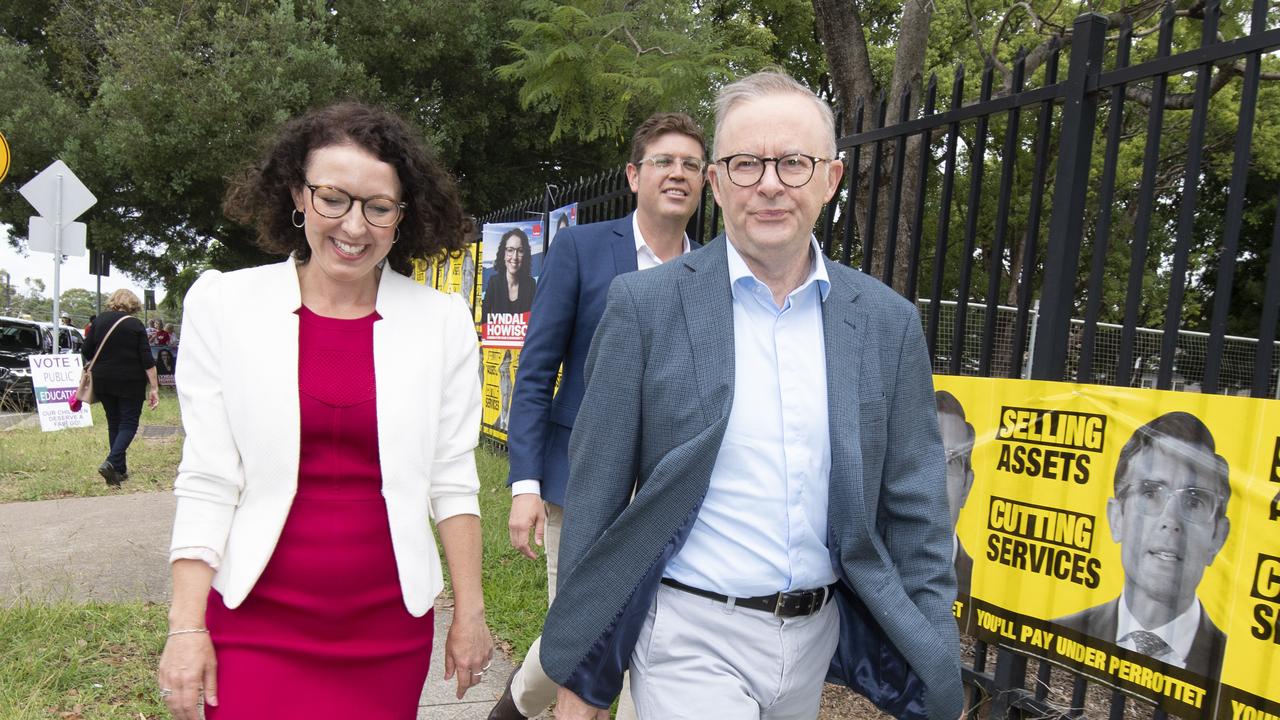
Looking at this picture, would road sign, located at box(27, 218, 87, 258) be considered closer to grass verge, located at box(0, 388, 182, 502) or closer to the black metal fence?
grass verge, located at box(0, 388, 182, 502)

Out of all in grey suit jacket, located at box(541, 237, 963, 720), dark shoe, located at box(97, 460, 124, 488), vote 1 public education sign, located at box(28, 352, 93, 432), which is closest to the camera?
grey suit jacket, located at box(541, 237, 963, 720)

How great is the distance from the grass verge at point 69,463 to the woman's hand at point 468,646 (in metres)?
7.24

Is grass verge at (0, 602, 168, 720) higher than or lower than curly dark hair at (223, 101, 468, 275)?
lower

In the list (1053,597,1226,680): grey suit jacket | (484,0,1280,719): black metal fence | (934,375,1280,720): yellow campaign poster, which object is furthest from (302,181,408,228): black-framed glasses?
(1053,597,1226,680): grey suit jacket

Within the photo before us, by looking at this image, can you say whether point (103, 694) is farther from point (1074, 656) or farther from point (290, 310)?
point (1074, 656)

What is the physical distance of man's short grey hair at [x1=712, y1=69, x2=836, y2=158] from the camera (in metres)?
2.07

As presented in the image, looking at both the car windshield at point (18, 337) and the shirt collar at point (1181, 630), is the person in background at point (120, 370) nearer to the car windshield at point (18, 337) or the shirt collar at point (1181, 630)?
the shirt collar at point (1181, 630)

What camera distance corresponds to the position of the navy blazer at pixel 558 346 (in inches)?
128

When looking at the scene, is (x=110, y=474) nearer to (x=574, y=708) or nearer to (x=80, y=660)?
(x=80, y=660)

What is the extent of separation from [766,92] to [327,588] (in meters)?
1.52

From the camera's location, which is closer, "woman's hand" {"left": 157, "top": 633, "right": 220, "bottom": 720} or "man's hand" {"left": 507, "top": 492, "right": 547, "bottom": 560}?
"woman's hand" {"left": 157, "top": 633, "right": 220, "bottom": 720}

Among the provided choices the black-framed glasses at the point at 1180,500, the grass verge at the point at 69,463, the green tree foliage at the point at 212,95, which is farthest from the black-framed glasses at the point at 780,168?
the green tree foliage at the point at 212,95

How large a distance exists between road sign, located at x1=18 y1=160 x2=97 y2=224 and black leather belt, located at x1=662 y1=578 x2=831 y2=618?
403 inches

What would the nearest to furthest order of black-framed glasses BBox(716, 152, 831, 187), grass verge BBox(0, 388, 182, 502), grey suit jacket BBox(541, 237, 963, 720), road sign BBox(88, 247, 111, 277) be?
grey suit jacket BBox(541, 237, 963, 720)
black-framed glasses BBox(716, 152, 831, 187)
grass verge BBox(0, 388, 182, 502)
road sign BBox(88, 247, 111, 277)
